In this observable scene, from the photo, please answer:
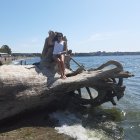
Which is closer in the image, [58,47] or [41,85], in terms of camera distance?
[41,85]

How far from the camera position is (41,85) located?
12148 millimetres

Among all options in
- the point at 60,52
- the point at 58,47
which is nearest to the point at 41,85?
the point at 60,52

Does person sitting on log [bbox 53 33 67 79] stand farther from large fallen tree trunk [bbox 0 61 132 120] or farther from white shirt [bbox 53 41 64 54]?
large fallen tree trunk [bbox 0 61 132 120]

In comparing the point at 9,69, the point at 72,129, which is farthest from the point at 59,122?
the point at 9,69

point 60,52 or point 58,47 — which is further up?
point 58,47

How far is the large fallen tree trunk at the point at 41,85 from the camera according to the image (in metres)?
11.1

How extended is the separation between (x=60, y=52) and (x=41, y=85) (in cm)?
215

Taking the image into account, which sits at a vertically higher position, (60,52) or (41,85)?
(60,52)

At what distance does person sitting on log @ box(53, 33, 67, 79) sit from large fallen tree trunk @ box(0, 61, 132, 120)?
323mm

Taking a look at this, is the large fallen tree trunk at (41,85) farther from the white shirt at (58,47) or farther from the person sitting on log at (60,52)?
the white shirt at (58,47)

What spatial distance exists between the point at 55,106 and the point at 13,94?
9.96 feet

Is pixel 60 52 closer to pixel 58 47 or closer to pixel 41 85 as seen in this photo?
pixel 58 47

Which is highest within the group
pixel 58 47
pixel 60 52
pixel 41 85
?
pixel 58 47

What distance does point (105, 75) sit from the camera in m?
13.9
